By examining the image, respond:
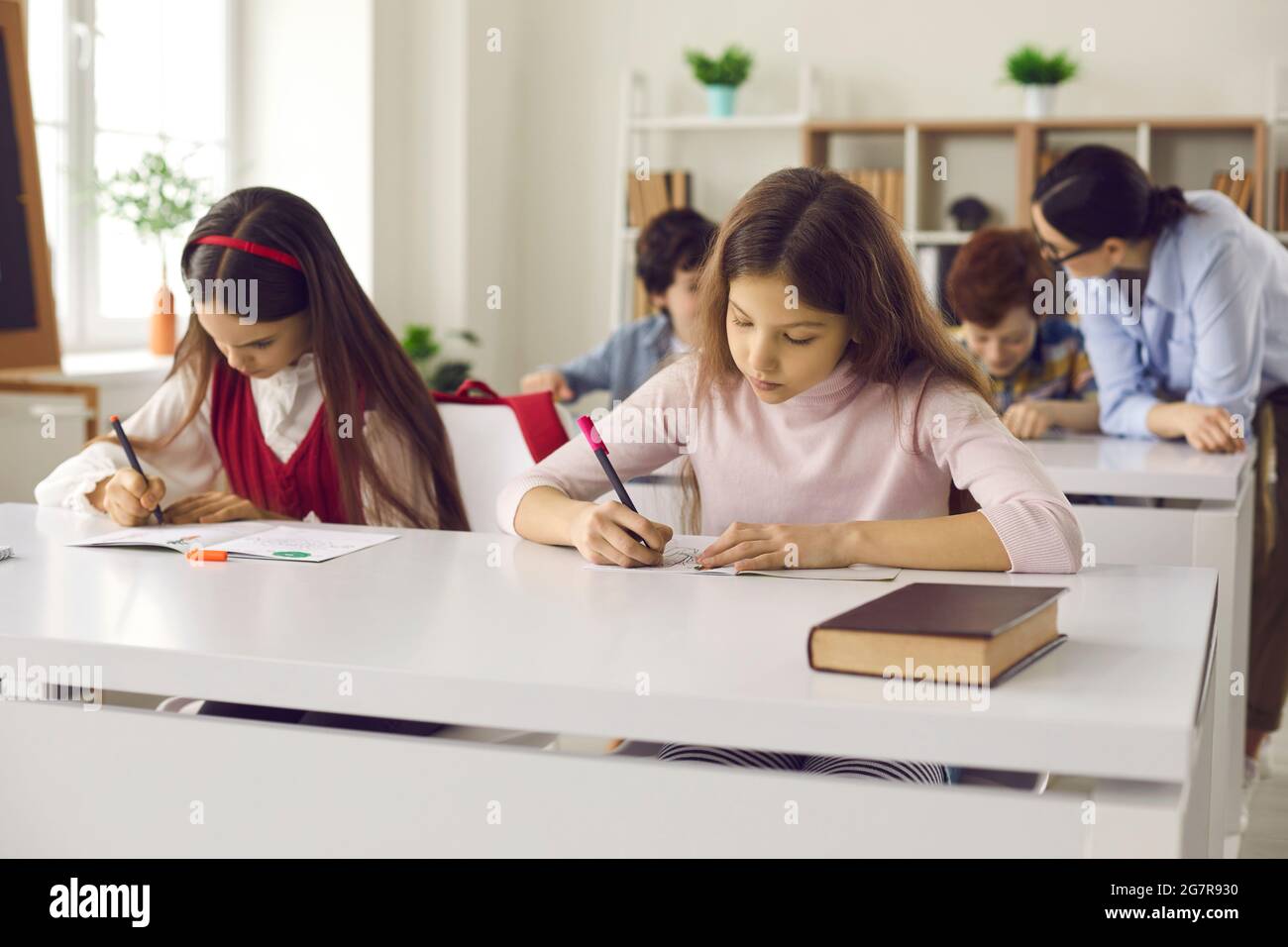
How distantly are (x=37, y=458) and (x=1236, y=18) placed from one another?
418 centimetres

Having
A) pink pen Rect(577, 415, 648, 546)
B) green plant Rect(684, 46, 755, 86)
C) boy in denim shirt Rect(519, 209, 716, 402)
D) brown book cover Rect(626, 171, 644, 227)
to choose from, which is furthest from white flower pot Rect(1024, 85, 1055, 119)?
pink pen Rect(577, 415, 648, 546)

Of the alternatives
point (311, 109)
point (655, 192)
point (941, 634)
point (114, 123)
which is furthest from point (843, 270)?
point (655, 192)

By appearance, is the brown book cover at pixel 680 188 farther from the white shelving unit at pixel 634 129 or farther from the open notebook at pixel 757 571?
the open notebook at pixel 757 571

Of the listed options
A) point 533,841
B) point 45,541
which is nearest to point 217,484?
point 45,541

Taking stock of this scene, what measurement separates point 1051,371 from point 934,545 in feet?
6.01

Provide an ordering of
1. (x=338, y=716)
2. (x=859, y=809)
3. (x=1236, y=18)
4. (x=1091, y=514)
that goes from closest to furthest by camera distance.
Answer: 1. (x=859, y=809)
2. (x=338, y=716)
3. (x=1091, y=514)
4. (x=1236, y=18)

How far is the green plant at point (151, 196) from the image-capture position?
420cm

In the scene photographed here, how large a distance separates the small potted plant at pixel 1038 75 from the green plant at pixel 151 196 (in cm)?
279

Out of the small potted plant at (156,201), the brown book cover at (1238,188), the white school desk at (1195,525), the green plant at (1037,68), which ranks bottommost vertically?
the white school desk at (1195,525)

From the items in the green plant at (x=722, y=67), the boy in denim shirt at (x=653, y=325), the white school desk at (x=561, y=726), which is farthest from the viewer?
the green plant at (x=722, y=67)

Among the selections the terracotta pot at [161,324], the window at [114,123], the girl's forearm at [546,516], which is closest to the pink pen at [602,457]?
the girl's forearm at [546,516]
